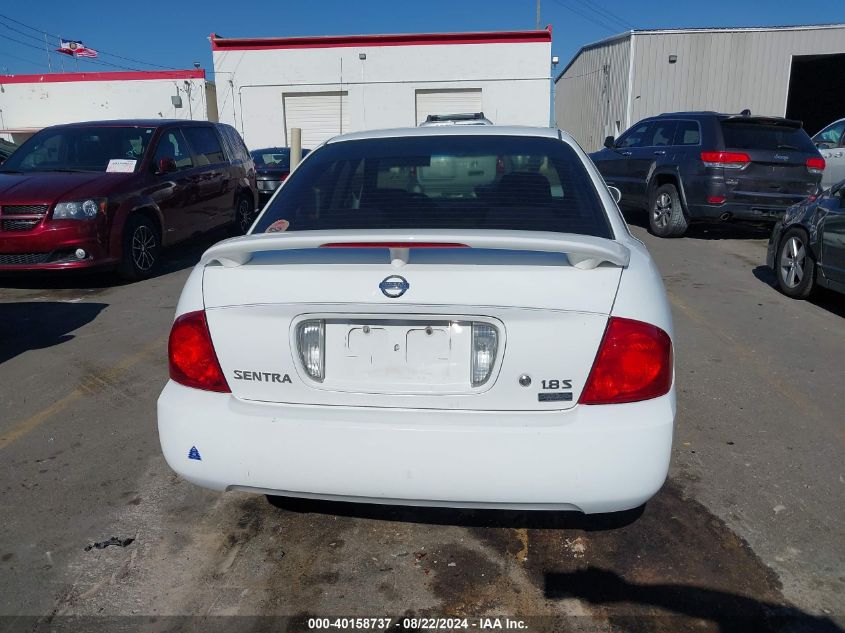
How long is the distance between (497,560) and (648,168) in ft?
30.1

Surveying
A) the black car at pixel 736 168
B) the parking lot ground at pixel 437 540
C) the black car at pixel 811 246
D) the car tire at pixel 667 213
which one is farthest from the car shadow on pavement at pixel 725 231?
the parking lot ground at pixel 437 540

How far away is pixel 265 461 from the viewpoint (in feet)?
7.68

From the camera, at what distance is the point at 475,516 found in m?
3.01

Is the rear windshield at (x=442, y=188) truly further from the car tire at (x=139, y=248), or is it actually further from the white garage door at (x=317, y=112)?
the white garage door at (x=317, y=112)

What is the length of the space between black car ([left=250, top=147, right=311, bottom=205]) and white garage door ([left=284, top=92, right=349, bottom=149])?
7721mm

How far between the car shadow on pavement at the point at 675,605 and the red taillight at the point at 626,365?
736 mm

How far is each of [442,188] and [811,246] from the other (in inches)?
187

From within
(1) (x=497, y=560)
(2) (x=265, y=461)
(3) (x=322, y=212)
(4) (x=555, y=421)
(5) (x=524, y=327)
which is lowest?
(1) (x=497, y=560)

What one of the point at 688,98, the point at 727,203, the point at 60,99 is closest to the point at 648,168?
the point at 727,203

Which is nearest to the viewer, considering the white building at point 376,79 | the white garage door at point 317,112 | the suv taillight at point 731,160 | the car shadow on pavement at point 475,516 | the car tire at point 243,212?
the car shadow on pavement at point 475,516

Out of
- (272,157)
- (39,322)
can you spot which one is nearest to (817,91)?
(272,157)

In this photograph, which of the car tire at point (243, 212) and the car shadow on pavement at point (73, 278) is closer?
the car shadow on pavement at point (73, 278)

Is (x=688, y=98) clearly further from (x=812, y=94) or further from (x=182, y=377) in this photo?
(x=182, y=377)

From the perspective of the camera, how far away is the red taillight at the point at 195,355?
2.43 m
